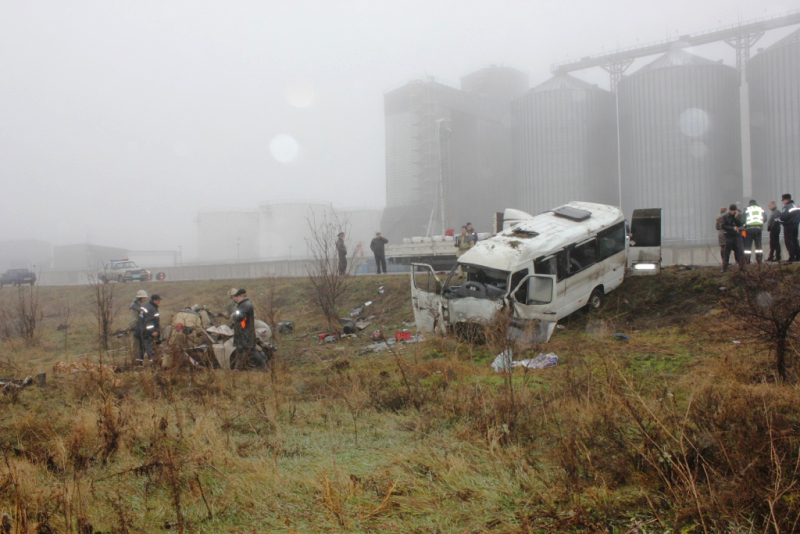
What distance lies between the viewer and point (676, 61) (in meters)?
44.7

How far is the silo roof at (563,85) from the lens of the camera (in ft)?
157

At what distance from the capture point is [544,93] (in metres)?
47.9

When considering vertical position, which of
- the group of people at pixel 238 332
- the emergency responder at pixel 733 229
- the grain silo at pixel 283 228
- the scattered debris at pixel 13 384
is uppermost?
the grain silo at pixel 283 228

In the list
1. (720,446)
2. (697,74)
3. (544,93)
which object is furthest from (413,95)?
(720,446)

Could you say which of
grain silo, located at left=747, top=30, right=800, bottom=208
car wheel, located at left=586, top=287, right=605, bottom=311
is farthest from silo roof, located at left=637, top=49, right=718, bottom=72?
car wheel, located at left=586, top=287, right=605, bottom=311

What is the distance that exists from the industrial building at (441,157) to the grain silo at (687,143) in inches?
528

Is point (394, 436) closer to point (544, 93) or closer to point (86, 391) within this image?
point (86, 391)

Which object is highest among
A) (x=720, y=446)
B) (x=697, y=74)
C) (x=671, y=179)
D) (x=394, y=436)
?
(x=697, y=74)

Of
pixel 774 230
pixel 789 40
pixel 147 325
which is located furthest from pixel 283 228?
pixel 774 230

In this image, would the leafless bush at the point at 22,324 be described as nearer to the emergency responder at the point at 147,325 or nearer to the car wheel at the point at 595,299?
the emergency responder at the point at 147,325

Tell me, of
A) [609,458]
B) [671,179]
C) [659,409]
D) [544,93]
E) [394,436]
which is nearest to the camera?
[609,458]

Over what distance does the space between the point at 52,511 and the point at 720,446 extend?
4.50 meters

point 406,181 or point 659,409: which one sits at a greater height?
point 406,181

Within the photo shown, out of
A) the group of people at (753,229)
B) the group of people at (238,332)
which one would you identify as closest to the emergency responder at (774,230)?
the group of people at (753,229)
